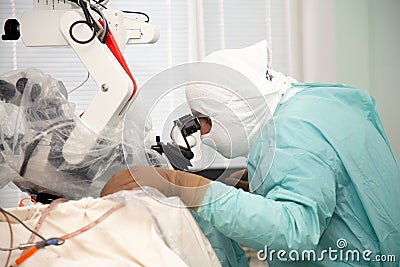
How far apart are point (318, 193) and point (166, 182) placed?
357 mm

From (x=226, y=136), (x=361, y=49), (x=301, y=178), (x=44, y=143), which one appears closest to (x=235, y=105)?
(x=226, y=136)

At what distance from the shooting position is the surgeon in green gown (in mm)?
1388

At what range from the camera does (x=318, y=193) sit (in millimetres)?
1427

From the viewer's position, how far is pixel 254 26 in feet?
9.85

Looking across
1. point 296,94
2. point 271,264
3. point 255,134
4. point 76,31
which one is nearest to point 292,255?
point 271,264

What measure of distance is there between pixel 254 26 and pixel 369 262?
1688 mm

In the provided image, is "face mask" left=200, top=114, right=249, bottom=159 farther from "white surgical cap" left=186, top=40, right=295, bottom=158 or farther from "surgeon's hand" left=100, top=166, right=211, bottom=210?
"surgeon's hand" left=100, top=166, right=211, bottom=210

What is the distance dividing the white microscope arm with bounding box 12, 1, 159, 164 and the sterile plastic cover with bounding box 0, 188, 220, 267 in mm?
217

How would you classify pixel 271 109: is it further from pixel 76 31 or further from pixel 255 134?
pixel 76 31

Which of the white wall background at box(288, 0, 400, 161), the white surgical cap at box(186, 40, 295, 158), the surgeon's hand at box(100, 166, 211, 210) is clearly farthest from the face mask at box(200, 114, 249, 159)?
the white wall background at box(288, 0, 400, 161)

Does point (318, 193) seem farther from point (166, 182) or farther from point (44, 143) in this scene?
point (44, 143)

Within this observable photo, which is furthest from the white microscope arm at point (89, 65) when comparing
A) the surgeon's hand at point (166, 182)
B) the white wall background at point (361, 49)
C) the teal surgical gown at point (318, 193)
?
the white wall background at point (361, 49)

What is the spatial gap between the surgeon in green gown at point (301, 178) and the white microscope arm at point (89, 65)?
0.16 metres

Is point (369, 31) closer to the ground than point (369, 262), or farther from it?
farther from it
